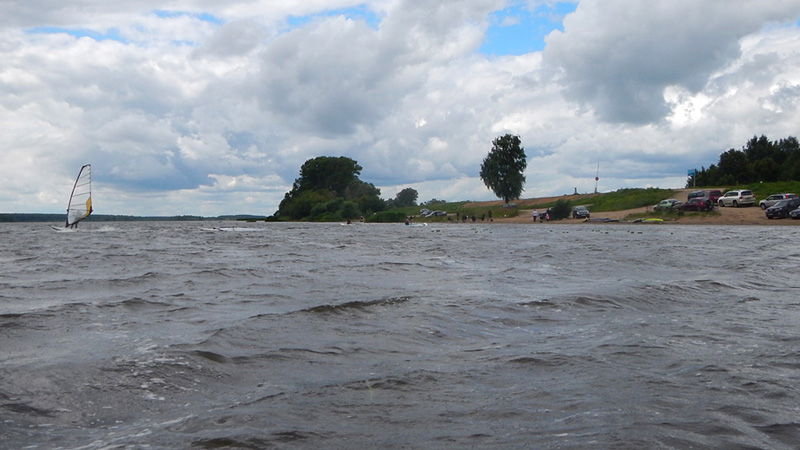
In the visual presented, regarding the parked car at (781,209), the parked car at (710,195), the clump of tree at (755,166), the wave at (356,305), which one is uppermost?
the clump of tree at (755,166)

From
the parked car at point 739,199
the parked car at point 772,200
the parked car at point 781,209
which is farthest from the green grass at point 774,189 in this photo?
the parked car at point 781,209

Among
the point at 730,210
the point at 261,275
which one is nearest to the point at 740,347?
the point at 261,275

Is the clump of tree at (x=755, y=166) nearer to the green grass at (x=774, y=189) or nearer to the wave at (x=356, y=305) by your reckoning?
the green grass at (x=774, y=189)

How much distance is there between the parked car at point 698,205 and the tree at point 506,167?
159 feet

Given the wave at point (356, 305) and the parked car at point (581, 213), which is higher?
the parked car at point (581, 213)

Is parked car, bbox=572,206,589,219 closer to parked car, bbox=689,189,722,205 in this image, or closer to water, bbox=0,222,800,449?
parked car, bbox=689,189,722,205

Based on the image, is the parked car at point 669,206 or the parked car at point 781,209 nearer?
the parked car at point 781,209

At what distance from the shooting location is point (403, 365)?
315 inches

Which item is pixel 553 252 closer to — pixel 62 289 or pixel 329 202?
pixel 62 289

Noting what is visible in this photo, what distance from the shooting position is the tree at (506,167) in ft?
388

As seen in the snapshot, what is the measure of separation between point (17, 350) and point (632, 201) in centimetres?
9165

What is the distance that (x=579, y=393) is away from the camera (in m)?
6.64

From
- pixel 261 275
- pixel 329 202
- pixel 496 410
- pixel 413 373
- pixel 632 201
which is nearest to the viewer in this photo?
pixel 496 410

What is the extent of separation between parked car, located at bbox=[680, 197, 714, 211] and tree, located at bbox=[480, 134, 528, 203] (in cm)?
4852
